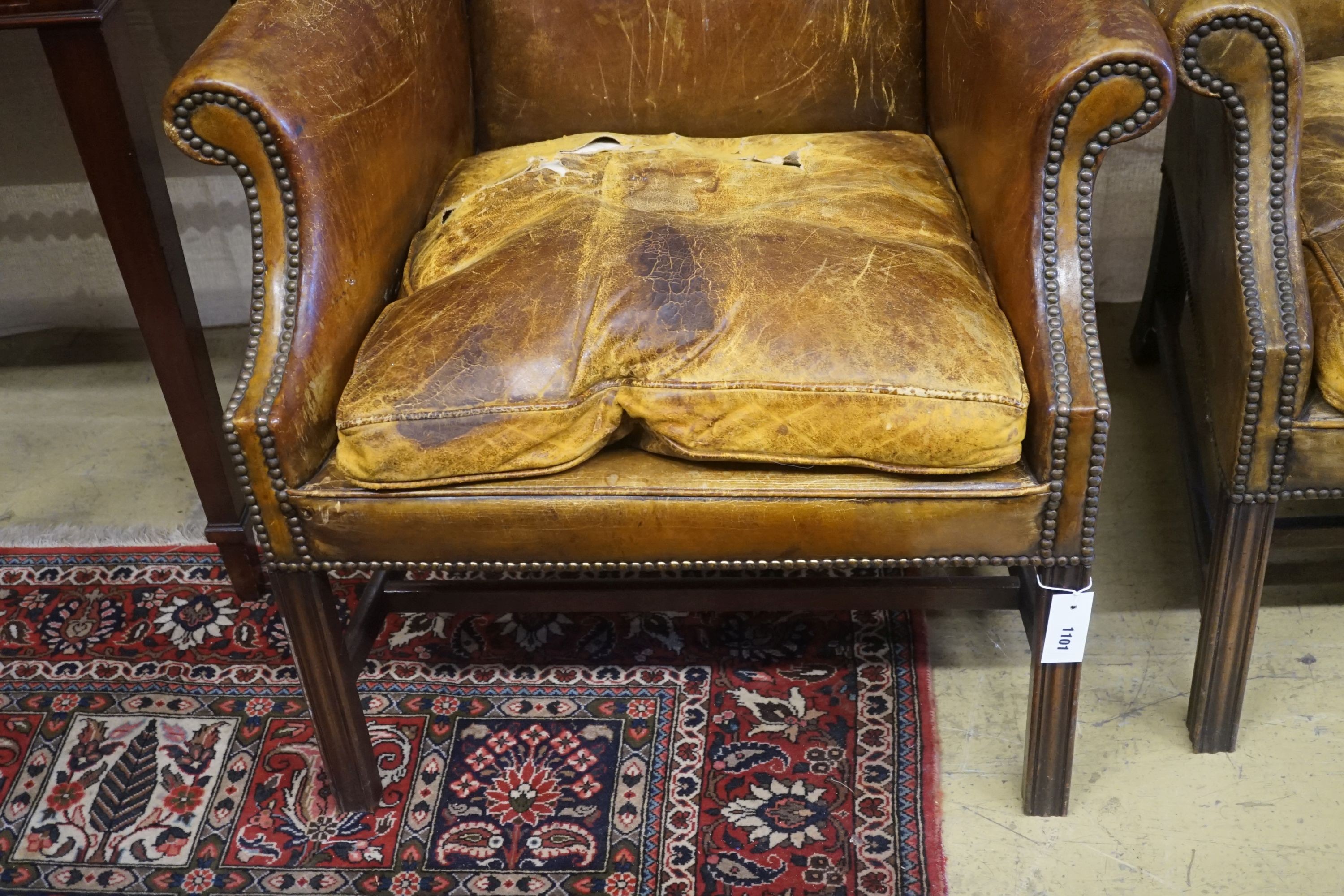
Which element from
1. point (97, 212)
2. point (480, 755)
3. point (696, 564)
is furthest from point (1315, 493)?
point (97, 212)

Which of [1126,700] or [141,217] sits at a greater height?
[141,217]

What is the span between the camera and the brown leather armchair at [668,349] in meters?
1.27

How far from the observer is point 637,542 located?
4.42 feet

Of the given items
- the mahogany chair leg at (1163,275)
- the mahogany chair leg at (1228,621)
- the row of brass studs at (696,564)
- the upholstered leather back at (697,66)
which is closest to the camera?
the row of brass studs at (696,564)

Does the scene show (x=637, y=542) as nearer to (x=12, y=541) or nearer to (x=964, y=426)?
(x=964, y=426)

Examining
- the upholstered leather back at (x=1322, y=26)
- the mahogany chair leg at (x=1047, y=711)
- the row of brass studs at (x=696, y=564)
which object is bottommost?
the mahogany chair leg at (x=1047, y=711)

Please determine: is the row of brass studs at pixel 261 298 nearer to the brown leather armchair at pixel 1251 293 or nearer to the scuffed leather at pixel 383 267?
the scuffed leather at pixel 383 267

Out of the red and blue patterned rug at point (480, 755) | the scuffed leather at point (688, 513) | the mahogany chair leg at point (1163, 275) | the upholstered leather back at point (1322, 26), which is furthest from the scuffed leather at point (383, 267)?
the mahogany chair leg at point (1163, 275)

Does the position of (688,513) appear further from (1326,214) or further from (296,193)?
(1326,214)

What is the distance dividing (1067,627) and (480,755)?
71 cm

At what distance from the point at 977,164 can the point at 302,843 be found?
1.06 m

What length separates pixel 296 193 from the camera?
1.32 m

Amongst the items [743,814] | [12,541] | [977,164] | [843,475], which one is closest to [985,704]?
[743,814]

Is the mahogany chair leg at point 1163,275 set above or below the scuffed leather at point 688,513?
below
